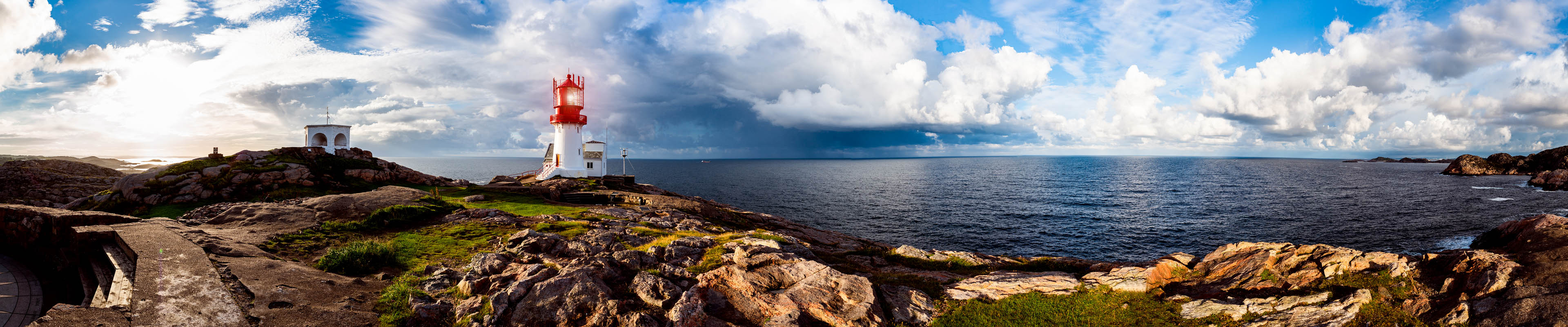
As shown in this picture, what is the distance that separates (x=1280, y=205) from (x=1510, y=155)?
11852cm

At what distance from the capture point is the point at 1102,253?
37219 mm

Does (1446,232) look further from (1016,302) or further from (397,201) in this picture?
(397,201)

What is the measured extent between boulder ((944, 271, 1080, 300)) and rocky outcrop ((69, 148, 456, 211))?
1489 inches

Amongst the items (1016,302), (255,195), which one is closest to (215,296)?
(1016,302)

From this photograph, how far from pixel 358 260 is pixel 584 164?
4809cm

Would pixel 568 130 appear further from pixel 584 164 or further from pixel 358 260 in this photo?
pixel 358 260

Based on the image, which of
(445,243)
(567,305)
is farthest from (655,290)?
(445,243)

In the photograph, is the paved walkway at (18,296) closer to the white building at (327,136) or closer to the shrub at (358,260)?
the shrub at (358,260)

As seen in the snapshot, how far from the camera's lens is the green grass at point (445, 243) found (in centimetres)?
1659

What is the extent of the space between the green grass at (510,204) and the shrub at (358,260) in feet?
36.1

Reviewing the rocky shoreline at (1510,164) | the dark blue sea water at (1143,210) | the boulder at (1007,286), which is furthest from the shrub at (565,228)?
the rocky shoreline at (1510,164)

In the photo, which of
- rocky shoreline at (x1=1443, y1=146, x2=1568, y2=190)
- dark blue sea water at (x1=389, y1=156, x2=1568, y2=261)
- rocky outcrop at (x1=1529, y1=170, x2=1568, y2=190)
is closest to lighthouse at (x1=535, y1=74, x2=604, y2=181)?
dark blue sea water at (x1=389, y1=156, x2=1568, y2=261)

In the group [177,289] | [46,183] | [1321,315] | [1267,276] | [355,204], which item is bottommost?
[1321,315]

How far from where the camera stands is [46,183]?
4134 centimetres
